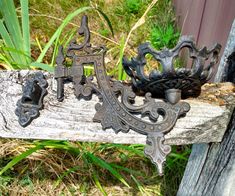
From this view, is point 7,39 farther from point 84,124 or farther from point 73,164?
point 84,124

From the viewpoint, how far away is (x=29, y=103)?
3.56 feet

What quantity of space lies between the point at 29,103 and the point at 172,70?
436mm

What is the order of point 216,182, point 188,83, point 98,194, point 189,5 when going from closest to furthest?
point 188,83
point 216,182
point 98,194
point 189,5

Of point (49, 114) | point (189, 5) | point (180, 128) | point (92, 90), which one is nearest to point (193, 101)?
point (180, 128)

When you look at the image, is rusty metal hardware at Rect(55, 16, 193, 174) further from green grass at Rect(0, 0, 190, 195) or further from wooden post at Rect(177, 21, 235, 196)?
green grass at Rect(0, 0, 190, 195)

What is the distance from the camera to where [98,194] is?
193 centimetres

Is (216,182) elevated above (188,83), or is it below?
below

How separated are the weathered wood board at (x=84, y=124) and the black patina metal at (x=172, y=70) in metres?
0.09

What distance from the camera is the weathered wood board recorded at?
1066mm

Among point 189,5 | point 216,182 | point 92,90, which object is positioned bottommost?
point 216,182

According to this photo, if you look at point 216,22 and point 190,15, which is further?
point 190,15

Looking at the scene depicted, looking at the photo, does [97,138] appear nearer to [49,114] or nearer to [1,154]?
[49,114]

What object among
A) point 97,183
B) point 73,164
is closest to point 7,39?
point 73,164

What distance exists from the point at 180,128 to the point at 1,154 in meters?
1.27
